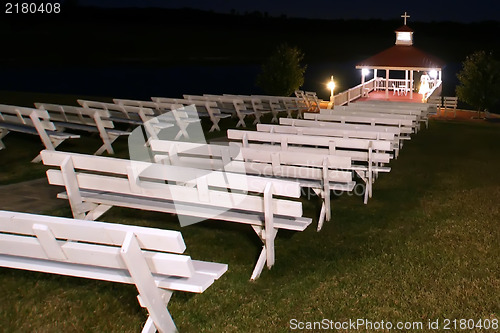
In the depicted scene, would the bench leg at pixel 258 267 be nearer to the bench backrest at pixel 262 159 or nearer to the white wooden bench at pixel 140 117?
the bench backrest at pixel 262 159

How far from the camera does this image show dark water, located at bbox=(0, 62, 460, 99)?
A: 150 ft

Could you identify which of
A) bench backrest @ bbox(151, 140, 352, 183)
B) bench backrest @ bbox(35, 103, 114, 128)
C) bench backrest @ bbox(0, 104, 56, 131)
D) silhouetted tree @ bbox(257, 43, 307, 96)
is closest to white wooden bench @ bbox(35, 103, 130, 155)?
bench backrest @ bbox(35, 103, 114, 128)

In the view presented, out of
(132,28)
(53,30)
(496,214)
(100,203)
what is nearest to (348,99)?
(496,214)

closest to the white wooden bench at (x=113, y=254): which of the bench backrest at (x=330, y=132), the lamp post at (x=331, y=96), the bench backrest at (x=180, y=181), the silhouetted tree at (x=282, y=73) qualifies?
the bench backrest at (x=180, y=181)

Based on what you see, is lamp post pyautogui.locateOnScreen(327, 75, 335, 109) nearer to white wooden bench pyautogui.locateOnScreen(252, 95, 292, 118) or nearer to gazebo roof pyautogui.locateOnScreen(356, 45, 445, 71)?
gazebo roof pyautogui.locateOnScreen(356, 45, 445, 71)

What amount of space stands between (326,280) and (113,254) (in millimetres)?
2059

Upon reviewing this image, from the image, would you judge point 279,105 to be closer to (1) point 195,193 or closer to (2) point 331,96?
(2) point 331,96

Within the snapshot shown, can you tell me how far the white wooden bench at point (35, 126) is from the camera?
8.45 metres

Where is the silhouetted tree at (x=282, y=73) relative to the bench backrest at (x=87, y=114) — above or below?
below

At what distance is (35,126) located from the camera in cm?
844

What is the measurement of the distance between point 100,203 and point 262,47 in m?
99.1

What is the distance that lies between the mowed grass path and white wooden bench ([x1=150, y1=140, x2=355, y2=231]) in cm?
47

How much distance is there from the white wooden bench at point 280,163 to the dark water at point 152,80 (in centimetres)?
3309

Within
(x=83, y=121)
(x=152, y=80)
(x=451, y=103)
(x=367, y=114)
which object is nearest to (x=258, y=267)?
(x=83, y=121)
